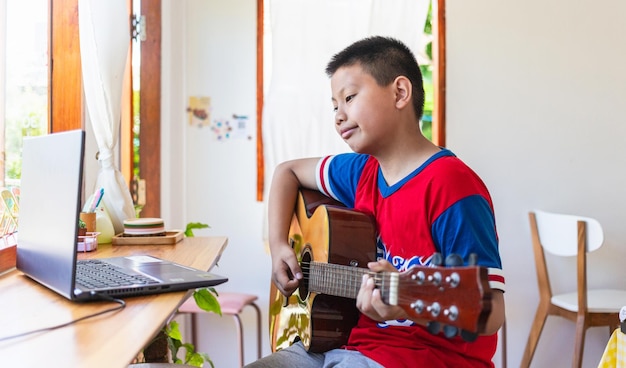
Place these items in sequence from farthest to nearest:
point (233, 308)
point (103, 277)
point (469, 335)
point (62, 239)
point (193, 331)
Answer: point (193, 331), point (233, 308), point (103, 277), point (62, 239), point (469, 335)

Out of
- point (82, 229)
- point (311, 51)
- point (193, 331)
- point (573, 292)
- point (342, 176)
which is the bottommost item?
point (193, 331)

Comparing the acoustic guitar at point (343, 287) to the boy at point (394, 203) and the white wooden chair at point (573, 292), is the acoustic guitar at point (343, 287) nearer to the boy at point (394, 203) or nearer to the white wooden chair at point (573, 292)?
the boy at point (394, 203)

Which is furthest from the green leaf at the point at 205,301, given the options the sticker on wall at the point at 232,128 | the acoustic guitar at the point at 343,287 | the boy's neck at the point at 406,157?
the sticker on wall at the point at 232,128

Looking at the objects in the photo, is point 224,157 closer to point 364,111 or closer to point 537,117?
point 537,117

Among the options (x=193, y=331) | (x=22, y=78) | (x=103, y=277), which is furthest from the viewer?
(x=193, y=331)

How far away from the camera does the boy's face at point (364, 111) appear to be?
4.41 ft

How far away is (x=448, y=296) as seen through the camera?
33.3 inches

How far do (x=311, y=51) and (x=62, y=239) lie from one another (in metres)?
2.15

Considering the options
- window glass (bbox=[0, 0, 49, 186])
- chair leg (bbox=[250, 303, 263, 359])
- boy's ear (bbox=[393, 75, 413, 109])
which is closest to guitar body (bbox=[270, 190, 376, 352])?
boy's ear (bbox=[393, 75, 413, 109])

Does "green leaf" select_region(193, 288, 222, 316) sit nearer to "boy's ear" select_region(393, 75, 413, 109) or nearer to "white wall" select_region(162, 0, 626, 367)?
"boy's ear" select_region(393, 75, 413, 109)

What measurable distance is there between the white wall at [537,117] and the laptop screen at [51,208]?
2.22 meters

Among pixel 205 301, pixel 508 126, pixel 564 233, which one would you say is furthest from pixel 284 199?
pixel 508 126

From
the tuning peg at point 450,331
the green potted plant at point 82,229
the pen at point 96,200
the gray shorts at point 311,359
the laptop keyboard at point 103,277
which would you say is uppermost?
the pen at point 96,200

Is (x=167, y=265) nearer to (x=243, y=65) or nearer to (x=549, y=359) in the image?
(x=243, y=65)
